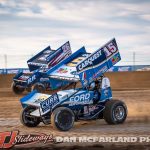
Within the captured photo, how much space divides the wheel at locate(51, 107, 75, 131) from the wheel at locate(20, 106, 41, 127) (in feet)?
3.80

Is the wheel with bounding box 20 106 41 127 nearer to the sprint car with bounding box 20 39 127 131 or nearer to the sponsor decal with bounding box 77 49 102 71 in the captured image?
the sprint car with bounding box 20 39 127 131

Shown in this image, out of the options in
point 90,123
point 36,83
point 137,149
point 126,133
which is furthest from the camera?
point 36,83

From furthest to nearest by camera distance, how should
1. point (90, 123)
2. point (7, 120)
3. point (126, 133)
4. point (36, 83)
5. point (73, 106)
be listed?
1. point (36, 83)
2. point (7, 120)
3. point (90, 123)
4. point (73, 106)
5. point (126, 133)

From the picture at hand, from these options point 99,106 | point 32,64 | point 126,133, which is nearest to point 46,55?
point 32,64

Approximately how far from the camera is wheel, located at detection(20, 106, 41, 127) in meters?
12.9

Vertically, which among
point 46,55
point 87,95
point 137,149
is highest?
point 46,55

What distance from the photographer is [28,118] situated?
13016 millimetres

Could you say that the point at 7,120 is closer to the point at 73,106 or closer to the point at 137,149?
the point at 73,106

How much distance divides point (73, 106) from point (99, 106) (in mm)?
945

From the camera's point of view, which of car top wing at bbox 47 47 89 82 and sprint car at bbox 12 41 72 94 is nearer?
car top wing at bbox 47 47 89 82

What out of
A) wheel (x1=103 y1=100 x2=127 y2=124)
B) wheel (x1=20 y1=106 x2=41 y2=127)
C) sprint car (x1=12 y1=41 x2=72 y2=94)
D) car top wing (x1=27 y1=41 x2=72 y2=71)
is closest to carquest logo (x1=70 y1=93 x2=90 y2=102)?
wheel (x1=103 y1=100 x2=127 y2=124)

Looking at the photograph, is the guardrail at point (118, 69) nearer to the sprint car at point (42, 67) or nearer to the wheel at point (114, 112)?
the sprint car at point (42, 67)

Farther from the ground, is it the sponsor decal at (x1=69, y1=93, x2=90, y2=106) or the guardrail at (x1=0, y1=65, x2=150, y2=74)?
the guardrail at (x1=0, y1=65, x2=150, y2=74)

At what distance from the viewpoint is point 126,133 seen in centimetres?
1155
